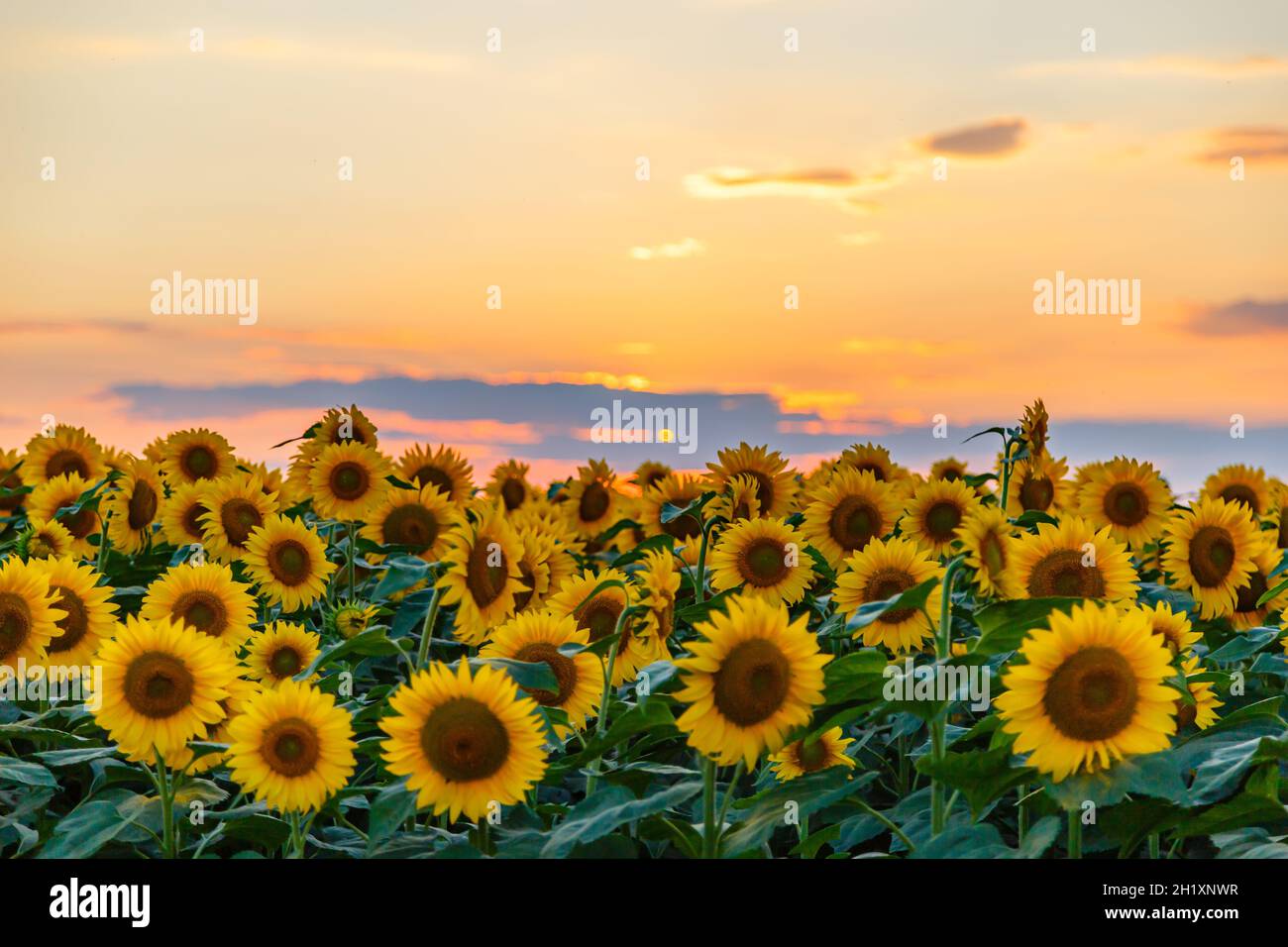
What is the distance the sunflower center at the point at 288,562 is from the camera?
704 cm

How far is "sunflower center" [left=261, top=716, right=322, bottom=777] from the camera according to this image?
3.96 meters

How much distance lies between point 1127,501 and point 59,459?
24.6 ft

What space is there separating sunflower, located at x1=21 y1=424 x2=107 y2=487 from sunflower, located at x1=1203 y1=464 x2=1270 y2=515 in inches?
318

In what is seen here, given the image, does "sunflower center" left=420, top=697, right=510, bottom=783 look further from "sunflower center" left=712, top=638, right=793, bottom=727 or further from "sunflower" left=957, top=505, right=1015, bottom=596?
"sunflower" left=957, top=505, right=1015, bottom=596

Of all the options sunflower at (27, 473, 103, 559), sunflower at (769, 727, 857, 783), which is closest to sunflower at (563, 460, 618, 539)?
sunflower at (27, 473, 103, 559)

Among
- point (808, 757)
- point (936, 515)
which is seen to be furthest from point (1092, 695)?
point (936, 515)

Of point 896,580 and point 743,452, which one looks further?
point 743,452

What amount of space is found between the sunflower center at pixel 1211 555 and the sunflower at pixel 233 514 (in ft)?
16.9

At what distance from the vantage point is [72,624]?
5.84m
